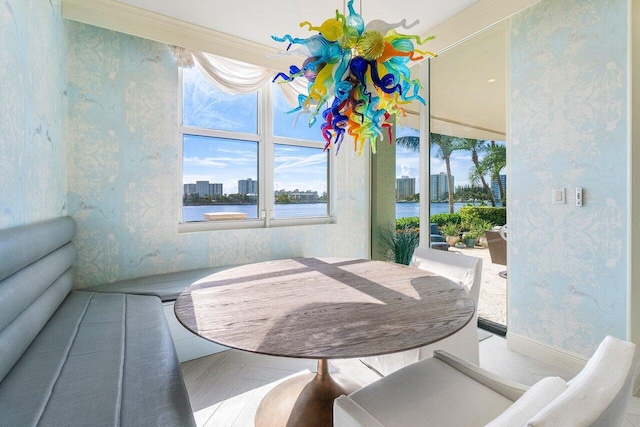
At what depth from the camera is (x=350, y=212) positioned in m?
3.74

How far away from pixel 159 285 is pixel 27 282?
39.7 inches

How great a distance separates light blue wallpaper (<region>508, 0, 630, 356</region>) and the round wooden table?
1130 mm

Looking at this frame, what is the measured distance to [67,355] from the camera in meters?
1.31

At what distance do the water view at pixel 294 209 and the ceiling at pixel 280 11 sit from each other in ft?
5.12

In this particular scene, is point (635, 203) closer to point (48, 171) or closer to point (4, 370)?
point (4, 370)

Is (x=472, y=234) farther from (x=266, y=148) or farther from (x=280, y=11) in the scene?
(x=280, y=11)

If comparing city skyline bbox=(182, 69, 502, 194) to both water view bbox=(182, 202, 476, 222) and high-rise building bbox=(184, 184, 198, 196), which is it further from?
water view bbox=(182, 202, 476, 222)

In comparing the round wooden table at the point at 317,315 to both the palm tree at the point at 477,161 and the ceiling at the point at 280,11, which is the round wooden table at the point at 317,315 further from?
the ceiling at the point at 280,11

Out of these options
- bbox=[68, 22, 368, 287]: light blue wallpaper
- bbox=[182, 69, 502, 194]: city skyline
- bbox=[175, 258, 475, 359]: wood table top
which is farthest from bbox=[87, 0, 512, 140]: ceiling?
bbox=[175, 258, 475, 359]: wood table top

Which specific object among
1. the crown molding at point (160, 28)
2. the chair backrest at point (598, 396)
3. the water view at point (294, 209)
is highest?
the crown molding at point (160, 28)

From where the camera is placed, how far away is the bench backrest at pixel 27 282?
3.69 ft

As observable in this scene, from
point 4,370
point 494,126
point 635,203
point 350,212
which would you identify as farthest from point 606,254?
point 4,370

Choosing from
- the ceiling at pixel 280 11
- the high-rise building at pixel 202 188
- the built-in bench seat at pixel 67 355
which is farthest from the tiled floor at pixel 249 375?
the ceiling at pixel 280 11

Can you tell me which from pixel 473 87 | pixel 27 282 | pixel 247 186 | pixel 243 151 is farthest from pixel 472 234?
pixel 27 282
